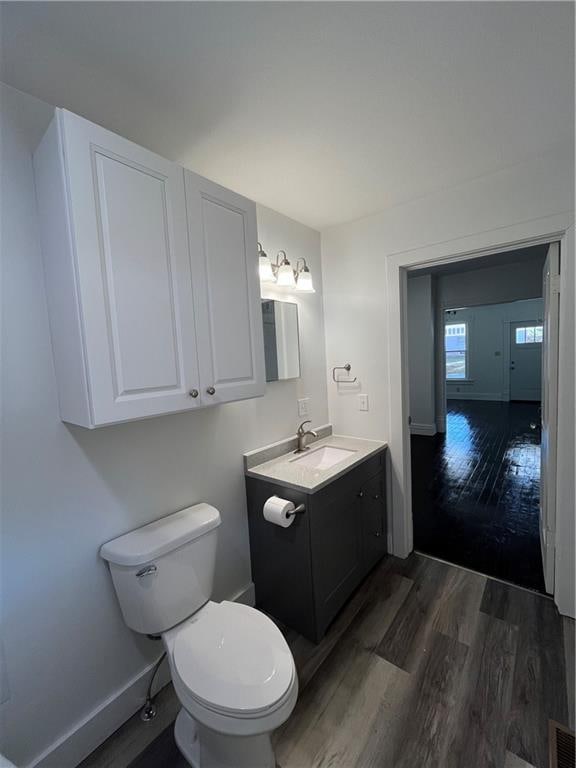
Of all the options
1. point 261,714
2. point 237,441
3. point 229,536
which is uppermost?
point 237,441

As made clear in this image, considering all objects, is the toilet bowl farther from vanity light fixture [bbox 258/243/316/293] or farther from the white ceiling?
the white ceiling

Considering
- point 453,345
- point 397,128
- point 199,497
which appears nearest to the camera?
point 397,128

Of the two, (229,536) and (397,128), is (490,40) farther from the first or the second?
(229,536)

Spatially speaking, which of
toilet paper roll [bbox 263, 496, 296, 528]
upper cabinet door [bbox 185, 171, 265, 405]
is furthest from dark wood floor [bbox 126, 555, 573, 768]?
upper cabinet door [bbox 185, 171, 265, 405]

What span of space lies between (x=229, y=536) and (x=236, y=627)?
0.56m

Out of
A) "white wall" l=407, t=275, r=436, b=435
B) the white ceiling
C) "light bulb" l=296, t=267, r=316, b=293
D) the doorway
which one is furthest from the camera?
"white wall" l=407, t=275, r=436, b=435

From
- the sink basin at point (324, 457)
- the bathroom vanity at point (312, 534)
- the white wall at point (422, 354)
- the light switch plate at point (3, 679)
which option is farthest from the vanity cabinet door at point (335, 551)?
the white wall at point (422, 354)

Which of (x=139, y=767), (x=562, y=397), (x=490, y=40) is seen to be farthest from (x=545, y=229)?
(x=139, y=767)

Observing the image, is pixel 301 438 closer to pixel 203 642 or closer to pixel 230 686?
pixel 203 642

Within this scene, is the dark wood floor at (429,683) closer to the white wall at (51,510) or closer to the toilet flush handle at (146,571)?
the white wall at (51,510)

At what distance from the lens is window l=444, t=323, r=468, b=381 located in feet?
27.5

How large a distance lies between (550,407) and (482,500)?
5.27 ft

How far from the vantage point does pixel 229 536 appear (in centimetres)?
184

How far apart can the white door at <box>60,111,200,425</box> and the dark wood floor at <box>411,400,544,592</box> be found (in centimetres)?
225
